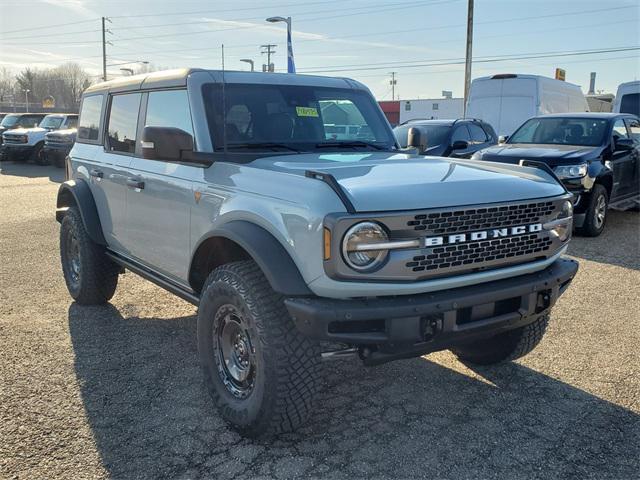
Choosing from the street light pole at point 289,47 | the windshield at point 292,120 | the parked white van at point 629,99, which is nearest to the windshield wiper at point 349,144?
the windshield at point 292,120

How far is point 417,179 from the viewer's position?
3137mm

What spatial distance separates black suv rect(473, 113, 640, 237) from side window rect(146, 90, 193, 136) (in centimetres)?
586

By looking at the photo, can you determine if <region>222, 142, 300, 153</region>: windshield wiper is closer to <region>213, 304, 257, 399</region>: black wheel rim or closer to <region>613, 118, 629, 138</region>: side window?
<region>213, 304, 257, 399</region>: black wheel rim

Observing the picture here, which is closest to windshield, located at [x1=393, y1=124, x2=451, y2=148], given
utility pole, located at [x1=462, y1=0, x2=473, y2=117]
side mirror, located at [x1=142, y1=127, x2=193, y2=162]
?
side mirror, located at [x1=142, y1=127, x2=193, y2=162]

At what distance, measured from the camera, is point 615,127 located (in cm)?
961

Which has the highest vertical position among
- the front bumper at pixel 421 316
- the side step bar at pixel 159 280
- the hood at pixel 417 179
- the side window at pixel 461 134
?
the side window at pixel 461 134

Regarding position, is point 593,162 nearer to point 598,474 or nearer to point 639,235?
point 639,235

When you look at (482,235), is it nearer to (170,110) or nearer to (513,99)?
(170,110)

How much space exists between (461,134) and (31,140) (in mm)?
15752

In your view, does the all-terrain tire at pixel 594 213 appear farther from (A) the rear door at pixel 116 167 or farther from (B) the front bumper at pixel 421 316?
(A) the rear door at pixel 116 167

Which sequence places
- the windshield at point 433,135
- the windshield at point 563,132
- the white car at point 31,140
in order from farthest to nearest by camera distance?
the white car at point 31,140 → the windshield at point 433,135 → the windshield at point 563,132

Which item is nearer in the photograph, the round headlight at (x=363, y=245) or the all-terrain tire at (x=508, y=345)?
the round headlight at (x=363, y=245)

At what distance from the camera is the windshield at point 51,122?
70.5 feet

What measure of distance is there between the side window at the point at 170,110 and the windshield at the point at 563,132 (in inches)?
283
